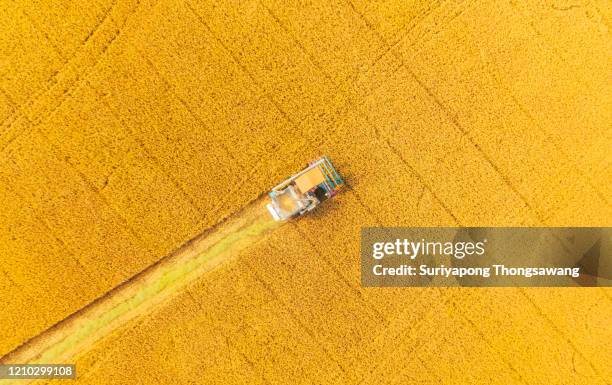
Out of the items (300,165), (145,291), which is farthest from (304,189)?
(145,291)

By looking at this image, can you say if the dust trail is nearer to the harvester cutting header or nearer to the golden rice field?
the golden rice field

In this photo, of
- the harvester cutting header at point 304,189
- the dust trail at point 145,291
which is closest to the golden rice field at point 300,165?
the dust trail at point 145,291

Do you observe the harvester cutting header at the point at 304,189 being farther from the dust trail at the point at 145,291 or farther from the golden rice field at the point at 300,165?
the dust trail at the point at 145,291

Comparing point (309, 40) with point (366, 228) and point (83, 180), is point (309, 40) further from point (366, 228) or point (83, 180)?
point (83, 180)

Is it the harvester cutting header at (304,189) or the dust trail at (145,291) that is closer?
the harvester cutting header at (304,189)

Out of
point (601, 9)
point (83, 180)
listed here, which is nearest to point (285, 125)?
point (83, 180)

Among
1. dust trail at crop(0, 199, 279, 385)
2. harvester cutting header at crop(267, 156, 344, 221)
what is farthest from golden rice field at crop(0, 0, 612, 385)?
harvester cutting header at crop(267, 156, 344, 221)
